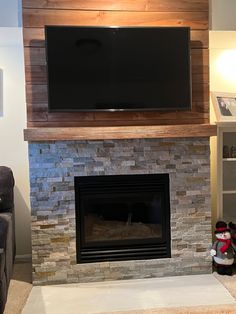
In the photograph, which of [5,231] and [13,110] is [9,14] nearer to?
→ [13,110]

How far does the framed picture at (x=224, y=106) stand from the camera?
3.62 metres

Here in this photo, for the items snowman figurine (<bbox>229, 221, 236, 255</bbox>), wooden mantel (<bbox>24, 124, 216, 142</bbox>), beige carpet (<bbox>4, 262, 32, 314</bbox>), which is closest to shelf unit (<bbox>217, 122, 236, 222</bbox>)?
snowman figurine (<bbox>229, 221, 236, 255</bbox>)

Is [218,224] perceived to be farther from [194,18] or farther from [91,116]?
[194,18]

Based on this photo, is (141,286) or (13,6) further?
(13,6)

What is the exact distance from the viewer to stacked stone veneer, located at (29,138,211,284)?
3084 millimetres

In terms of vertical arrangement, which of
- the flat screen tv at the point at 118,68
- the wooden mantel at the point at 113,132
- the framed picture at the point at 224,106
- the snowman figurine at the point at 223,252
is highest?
the flat screen tv at the point at 118,68

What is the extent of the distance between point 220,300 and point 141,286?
0.63 m

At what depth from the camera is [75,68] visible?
2980 millimetres

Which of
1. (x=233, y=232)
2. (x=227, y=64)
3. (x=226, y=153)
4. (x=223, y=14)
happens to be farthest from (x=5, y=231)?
(x=227, y=64)

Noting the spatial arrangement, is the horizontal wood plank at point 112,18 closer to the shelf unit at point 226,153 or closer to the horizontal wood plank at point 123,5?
the horizontal wood plank at point 123,5

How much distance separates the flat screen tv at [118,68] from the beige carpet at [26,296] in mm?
1439

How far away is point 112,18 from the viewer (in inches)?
122

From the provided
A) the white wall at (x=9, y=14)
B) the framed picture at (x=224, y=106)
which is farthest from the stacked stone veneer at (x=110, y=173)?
the white wall at (x=9, y=14)

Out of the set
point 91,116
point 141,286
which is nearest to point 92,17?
point 91,116
